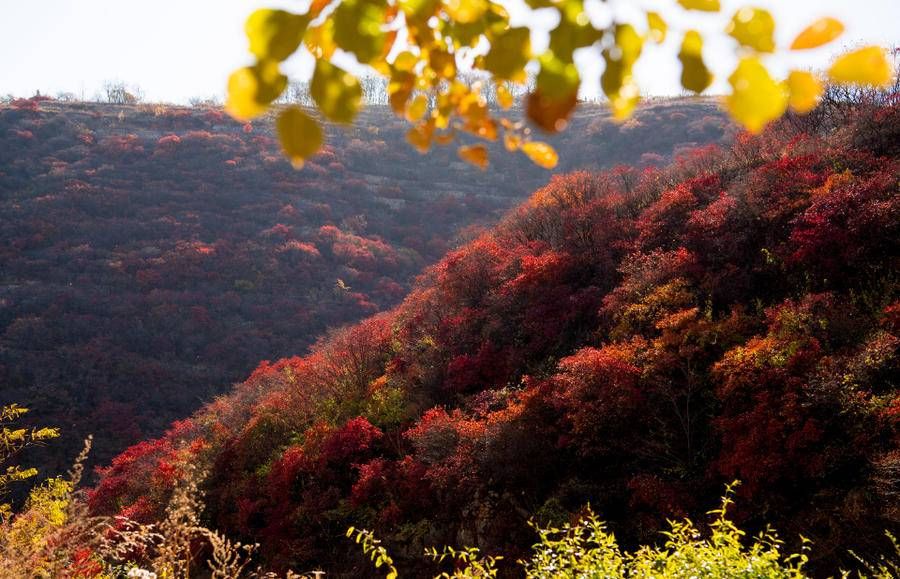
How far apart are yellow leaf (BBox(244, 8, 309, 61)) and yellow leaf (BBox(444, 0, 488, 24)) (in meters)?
0.33

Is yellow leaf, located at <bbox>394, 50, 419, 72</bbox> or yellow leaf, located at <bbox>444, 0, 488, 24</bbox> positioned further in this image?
yellow leaf, located at <bbox>394, 50, 419, 72</bbox>

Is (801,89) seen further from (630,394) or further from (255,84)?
(630,394)

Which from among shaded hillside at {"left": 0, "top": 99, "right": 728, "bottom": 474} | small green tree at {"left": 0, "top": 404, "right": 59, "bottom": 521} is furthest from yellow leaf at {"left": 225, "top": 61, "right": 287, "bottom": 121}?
shaded hillside at {"left": 0, "top": 99, "right": 728, "bottom": 474}

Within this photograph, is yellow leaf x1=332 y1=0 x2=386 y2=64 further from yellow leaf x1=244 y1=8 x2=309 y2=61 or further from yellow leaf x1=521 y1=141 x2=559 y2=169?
yellow leaf x1=521 y1=141 x2=559 y2=169

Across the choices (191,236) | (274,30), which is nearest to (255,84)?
(274,30)

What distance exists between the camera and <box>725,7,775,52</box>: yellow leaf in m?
0.75

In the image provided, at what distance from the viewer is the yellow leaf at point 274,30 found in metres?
0.75

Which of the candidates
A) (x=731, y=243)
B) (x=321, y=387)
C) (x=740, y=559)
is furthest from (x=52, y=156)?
(x=740, y=559)

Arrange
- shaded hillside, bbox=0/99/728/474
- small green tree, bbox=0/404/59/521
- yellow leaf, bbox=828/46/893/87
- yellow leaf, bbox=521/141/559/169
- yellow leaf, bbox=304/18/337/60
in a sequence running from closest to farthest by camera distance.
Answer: yellow leaf, bbox=828/46/893/87, yellow leaf, bbox=304/18/337/60, yellow leaf, bbox=521/141/559/169, small green tree, bbox=0/404/59/521, shaded hillside, bbox=0/99/728/474

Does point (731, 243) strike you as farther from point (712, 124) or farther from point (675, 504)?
point (712, 124)

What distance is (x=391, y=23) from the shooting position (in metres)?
1.00

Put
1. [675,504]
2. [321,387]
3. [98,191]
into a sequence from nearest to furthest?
1. [675,504]
2. [321,387]
3. [98,191]

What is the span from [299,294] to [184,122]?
23.0 meters

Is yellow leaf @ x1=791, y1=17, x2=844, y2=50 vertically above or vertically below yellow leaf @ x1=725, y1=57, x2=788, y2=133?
above
